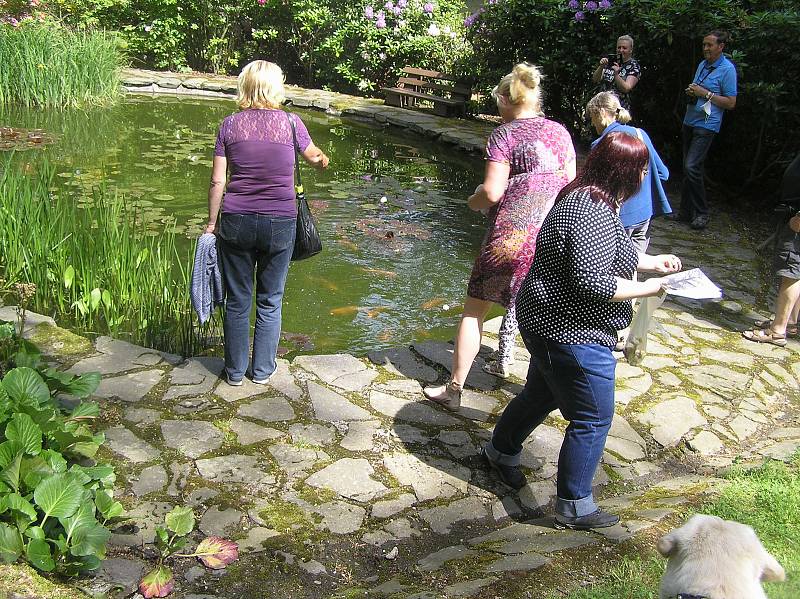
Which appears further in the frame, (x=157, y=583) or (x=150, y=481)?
(x=150, y=481)

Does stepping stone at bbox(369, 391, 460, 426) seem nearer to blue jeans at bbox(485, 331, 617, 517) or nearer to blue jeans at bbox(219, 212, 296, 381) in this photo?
blue jeans at bbox(219, 212, 296, 381)

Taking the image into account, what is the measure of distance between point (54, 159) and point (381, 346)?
556 centimetres

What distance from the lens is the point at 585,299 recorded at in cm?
298

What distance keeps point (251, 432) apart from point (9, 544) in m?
1.39

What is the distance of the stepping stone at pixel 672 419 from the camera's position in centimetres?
421

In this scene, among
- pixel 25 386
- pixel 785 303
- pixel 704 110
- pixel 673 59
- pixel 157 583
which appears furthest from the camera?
pixel 673 59

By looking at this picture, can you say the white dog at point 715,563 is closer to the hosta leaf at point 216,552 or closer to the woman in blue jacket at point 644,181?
the hosta leaf at point 216,552

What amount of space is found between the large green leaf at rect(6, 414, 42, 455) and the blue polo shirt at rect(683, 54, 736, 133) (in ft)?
22.3

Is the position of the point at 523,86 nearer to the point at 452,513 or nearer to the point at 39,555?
the point at 452,513

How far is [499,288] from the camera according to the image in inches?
154

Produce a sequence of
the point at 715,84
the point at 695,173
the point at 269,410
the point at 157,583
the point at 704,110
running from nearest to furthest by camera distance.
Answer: the point at 157,583 < the point at 269,410 < the point at 715,84 < the point at 704,110 < the point at 695,173

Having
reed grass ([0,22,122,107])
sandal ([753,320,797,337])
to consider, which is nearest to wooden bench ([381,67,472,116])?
reed grass ([0,22,122,107])

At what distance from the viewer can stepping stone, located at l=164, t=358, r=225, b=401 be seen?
4055 millimetres

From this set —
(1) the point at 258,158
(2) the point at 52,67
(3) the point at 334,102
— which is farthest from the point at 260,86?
(3) the point at 334,102
